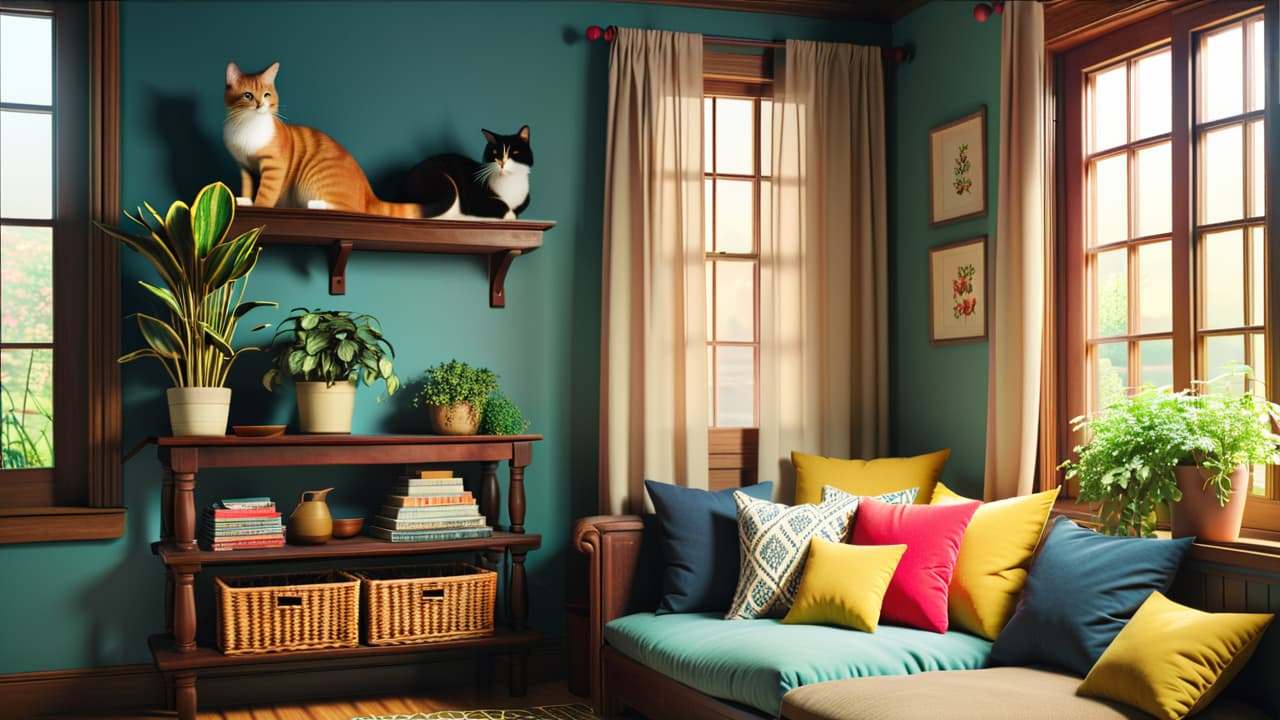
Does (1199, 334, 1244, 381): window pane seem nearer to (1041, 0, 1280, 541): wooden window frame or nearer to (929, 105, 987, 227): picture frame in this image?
(1041, 0, 1280, 541): wooden window frame

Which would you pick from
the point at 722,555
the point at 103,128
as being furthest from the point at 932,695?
the point at 103,128

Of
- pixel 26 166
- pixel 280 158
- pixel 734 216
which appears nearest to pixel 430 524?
pixel 280 158

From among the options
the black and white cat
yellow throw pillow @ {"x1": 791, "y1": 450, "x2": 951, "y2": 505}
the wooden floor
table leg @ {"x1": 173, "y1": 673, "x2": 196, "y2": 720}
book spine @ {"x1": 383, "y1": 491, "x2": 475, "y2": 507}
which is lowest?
the wooden floor

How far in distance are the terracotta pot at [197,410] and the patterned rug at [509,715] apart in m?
1.04

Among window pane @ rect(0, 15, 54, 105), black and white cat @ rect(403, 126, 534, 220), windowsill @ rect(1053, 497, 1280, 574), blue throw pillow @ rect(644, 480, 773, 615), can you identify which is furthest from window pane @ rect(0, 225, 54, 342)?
windowsill @ rect(1053, 497, 1280, 574)

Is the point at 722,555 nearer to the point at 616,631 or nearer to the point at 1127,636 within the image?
the point at 616,631

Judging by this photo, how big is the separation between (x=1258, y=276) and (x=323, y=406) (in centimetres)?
283

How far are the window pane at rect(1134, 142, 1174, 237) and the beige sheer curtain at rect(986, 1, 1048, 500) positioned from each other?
1.00 feet

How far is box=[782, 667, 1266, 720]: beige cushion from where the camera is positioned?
2533 millimetres

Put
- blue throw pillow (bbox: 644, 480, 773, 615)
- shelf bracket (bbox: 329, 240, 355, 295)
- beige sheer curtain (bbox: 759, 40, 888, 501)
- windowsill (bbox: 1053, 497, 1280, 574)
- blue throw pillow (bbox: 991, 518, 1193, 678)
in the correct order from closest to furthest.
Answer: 1. windowsill (bbox: 1053, 497, 1280, 574)
2. blue throw pillow (bbox: 991, 518, 1193, 678)
3. blue throw pillow (bbox: 644, 480, 773, 615)
4. shelf bracket (bbox: 329, 240, 355, 295)
5. beige sheer curtain (bbox: 759, 40, 888, 501)

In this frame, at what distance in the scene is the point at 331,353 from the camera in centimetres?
392

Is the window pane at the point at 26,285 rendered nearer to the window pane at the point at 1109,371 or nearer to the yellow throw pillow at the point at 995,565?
the yellow throw pillow at the point at 995,565

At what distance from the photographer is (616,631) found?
12.5ft

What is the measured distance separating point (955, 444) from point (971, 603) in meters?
1.05
